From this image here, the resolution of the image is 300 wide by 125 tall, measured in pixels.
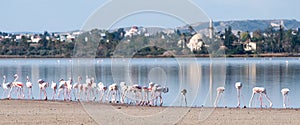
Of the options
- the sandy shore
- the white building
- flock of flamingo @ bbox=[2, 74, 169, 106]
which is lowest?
the sandy shore

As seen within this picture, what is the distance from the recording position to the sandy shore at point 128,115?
18.1 meters

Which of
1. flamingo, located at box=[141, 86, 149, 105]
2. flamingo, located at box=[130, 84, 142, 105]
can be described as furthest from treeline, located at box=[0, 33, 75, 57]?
flamingo, located at box=[141, 86, 149, 105]

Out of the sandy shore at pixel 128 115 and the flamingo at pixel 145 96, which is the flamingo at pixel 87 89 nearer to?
the flamingo at pixel 145 96

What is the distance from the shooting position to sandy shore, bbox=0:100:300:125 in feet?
59.4

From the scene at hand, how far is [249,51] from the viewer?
136 m

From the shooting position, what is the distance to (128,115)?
774 inches

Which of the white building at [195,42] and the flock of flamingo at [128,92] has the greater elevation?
the white building at [195,42]

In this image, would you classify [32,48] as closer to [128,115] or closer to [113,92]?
[113,92]

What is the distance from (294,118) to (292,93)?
12956 millimetres

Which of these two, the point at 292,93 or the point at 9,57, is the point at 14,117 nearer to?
the point at 292,93

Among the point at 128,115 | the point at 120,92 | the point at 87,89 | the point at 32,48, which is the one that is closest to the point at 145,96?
the point at 120,92

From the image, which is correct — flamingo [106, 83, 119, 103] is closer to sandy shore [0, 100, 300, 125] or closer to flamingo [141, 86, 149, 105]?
flamingo [141, 86, 149, 105]

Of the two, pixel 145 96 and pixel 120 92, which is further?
pixel 120 92

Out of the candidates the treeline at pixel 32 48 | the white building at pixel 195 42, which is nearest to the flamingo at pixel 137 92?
the white building at pixel 195 42
